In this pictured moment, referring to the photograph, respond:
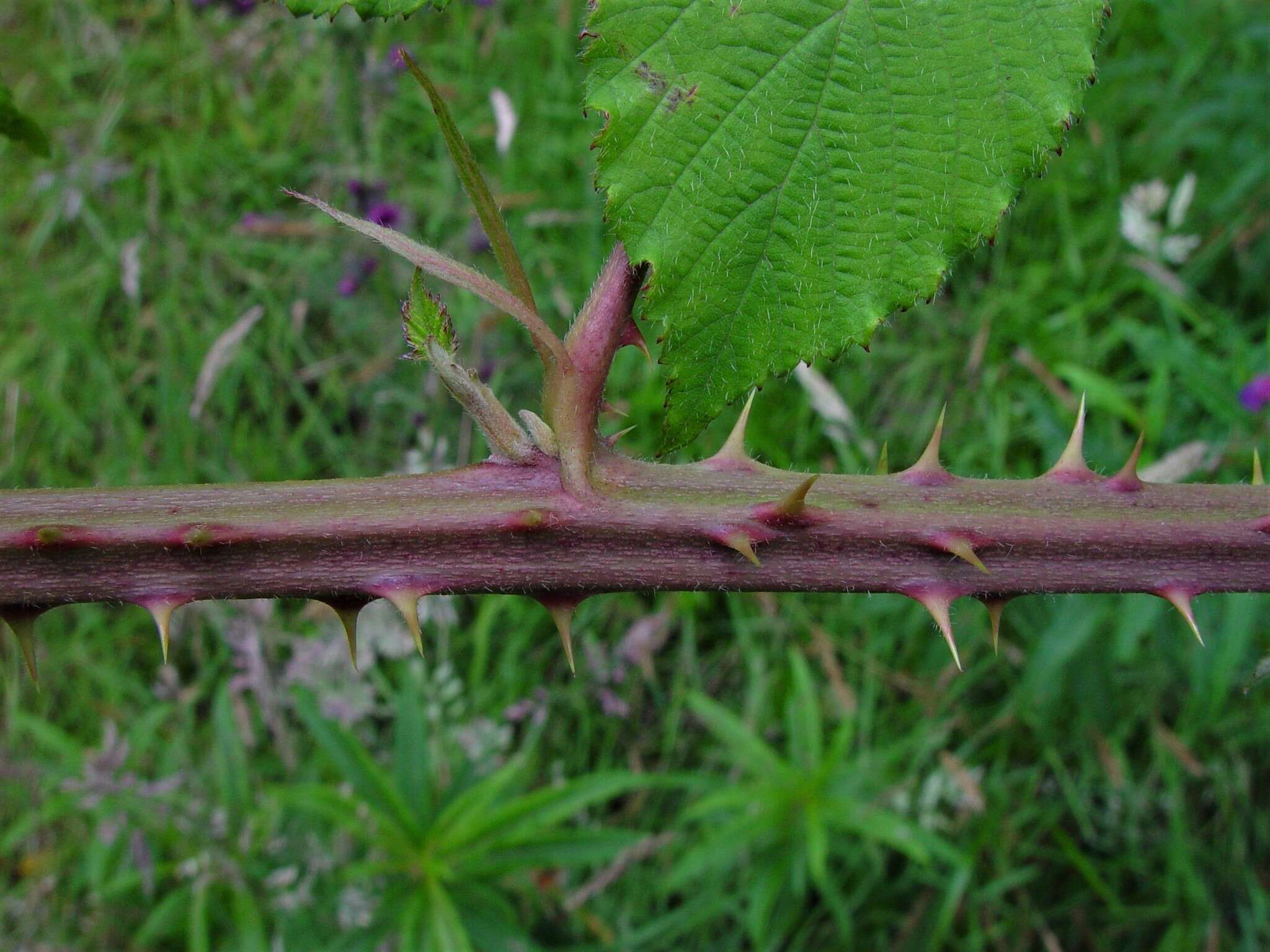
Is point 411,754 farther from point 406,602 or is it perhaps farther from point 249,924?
point 406,602

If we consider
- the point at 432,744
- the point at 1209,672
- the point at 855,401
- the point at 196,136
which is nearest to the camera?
the point at 1209,672

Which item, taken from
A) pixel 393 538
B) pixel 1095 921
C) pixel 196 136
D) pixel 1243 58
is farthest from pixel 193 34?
pixel 1095 921

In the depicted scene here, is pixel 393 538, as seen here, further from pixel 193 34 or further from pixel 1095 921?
pixel 193 34

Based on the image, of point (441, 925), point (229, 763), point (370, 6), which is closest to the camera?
point (370, 6)

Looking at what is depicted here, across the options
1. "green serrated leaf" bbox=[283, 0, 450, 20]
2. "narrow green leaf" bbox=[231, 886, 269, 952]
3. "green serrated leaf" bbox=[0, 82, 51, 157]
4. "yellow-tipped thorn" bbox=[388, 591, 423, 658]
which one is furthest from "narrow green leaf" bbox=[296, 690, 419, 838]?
"green serrated leaf" bbox=[283, 0, 450, 20]

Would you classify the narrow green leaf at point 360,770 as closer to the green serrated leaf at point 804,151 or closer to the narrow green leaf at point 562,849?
the narrow green leaf at point 562,849

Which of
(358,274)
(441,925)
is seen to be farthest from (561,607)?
(358,274)
